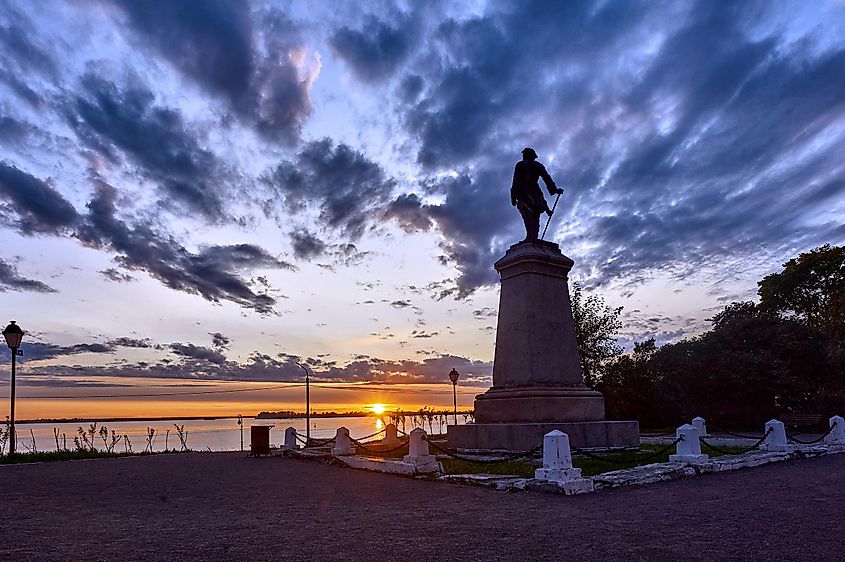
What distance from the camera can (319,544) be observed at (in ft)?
21.4

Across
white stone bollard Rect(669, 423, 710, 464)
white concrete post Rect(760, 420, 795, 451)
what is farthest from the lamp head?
white concrete post Rect(760, 420, 795, 451)

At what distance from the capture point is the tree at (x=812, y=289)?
39.8 metres

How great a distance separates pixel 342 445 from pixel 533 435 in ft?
Result: 18.5

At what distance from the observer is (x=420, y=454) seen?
13094 millimetres

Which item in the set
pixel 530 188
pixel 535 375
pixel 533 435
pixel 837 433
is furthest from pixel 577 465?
pixel 837 433

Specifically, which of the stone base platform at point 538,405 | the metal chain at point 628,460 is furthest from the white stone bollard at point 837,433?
the metal chain at point 628,460

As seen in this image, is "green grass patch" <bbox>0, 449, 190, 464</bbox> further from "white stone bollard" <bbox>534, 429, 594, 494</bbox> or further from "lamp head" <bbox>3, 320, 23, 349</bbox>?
"white stone bollard" <bbox>534, 429, 594, 494</bbox>

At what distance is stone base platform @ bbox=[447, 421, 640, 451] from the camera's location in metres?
14.1

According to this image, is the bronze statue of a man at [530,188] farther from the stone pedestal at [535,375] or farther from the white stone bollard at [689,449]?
the white stone bollard at [689,449]

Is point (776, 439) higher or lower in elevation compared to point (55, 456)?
higher

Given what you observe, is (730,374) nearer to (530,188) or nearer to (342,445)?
(530,188)

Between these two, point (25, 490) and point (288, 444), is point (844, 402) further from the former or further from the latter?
point (25, 490)

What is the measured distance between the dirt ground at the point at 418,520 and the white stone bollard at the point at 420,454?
63 cm

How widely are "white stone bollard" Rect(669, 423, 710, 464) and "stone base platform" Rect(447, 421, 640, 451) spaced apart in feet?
7.79
